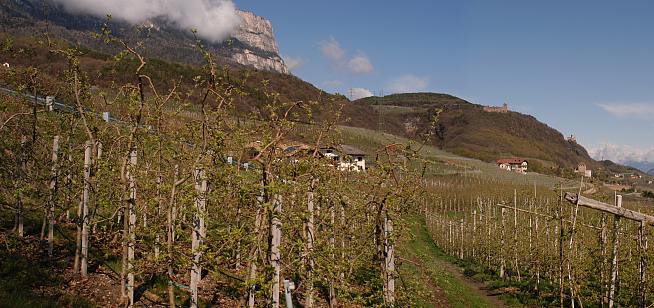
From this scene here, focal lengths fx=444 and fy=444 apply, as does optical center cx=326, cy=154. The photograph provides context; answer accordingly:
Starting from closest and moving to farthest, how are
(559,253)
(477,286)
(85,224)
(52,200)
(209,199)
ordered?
(209,199) → (85,224) → (52,200) → (559,253) → (477,286)

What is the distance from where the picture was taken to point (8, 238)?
8.86m

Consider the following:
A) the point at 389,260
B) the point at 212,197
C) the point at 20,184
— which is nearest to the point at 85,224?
the point at 20,184

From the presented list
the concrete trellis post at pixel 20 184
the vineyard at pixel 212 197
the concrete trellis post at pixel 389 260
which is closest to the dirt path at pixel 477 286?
the vineyard at pixel 212 197

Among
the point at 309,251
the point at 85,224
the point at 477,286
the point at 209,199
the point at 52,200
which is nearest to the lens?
the point at 309,251

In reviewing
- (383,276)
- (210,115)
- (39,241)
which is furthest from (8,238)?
(383,276)

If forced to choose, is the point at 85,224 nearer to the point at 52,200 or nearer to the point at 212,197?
the point at 52,200

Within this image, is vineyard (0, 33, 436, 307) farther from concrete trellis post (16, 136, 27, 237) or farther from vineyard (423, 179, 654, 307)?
vineyard (423, 179, 654, 307)

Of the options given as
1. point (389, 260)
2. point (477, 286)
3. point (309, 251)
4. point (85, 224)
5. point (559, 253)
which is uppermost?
point (309, 251)

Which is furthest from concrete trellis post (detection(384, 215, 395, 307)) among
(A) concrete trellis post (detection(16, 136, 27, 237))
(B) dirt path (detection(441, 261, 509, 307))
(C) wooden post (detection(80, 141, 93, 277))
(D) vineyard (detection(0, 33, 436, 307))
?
(B) dirt path (detection(441, 261, 509, 307))

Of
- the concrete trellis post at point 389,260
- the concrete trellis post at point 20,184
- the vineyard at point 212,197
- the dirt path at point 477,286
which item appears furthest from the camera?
the dirt path at point 477,286

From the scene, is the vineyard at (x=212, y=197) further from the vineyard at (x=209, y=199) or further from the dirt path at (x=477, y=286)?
the dirt path at (x=477, y=286)

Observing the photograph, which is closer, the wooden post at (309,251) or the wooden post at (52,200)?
the wooden post at (309,251)

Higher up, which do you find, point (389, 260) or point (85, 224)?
point (85, 224)

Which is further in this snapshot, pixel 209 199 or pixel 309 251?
pixel 209 199
